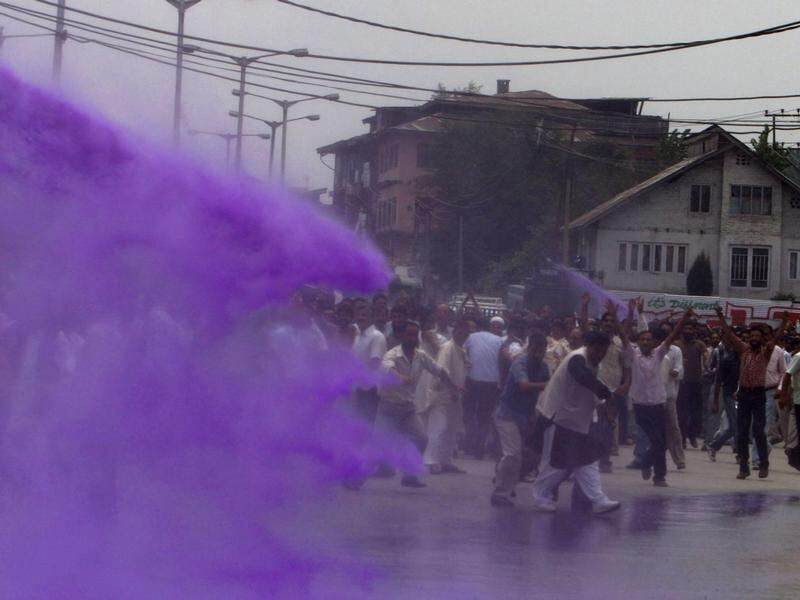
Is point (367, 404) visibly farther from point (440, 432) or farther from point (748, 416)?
point (748, 416)

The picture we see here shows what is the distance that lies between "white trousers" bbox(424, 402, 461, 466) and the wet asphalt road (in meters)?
0.38

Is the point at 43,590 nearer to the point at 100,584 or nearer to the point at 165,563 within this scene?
the point at 100,584

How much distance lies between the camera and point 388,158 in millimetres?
78938

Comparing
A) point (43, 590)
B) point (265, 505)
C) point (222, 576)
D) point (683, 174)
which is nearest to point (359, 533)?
point (265, 505)

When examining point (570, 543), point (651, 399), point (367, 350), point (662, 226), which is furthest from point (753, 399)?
point (662, 226)

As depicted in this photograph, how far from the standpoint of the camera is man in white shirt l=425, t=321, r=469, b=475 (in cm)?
1554

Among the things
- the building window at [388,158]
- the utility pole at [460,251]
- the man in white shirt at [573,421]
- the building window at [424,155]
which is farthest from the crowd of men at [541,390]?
the building window at [388,158]

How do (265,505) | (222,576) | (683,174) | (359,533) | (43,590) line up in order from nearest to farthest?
(43,590), (222,576), (265,505), (359,533), (683,174)

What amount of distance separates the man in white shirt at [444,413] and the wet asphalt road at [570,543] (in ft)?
1.21

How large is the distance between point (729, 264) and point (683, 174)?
4.36 metres

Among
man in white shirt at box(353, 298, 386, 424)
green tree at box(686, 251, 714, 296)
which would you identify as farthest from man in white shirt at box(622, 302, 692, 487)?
green tree at box(686, 251, 714, 296)

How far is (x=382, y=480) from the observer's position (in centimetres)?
1455

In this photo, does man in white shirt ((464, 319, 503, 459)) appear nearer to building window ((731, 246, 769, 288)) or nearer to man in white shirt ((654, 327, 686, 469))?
man in white shirt ((654, 327, 686, 469))

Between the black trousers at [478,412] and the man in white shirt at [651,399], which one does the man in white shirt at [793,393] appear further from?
the black trousers at [478,412]
